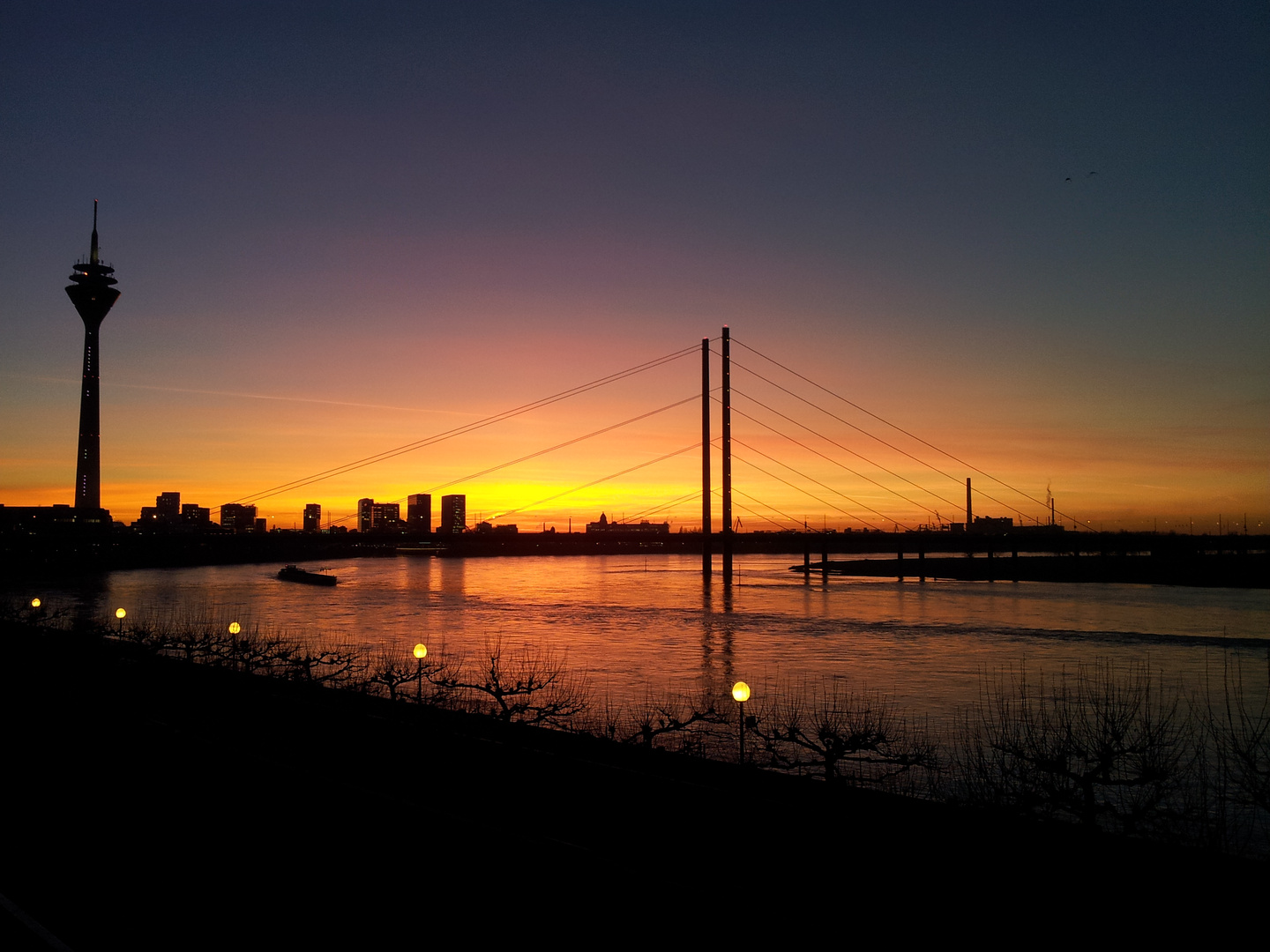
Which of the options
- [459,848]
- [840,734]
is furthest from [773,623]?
[459,848]

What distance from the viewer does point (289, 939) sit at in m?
6.26

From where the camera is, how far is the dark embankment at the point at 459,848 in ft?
→ 22.0

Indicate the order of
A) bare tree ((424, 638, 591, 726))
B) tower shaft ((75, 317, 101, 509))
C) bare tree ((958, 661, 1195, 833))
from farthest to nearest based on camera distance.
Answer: tower shaft ((75, 317, 101, 509)) < bare tree ((424, 638, 591, 726)) < bare tree ((958, 661, 1195, 833))

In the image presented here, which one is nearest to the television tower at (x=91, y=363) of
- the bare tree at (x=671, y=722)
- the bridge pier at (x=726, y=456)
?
the bridge pier at (x=726, y=456)

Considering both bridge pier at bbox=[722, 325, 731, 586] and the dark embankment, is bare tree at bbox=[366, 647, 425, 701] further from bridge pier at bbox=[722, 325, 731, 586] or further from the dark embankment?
bridge pier at bbox=[722, 325, 731, 586]

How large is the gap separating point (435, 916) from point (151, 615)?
4891cm

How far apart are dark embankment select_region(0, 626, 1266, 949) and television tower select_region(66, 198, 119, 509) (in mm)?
164721

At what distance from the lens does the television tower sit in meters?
153

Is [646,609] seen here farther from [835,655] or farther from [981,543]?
[981,543]

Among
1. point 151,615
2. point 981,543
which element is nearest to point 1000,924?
point 151,615

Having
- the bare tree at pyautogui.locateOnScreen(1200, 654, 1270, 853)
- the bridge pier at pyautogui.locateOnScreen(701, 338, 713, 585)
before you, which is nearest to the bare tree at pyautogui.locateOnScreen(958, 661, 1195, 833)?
the bare tree at pyautogui.locateOnScreen(1200, 654, 1270, 853)

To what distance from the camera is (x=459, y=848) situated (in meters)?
8.08

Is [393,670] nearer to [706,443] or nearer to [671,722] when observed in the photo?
[671,722]

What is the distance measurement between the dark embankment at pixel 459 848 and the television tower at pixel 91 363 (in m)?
165
